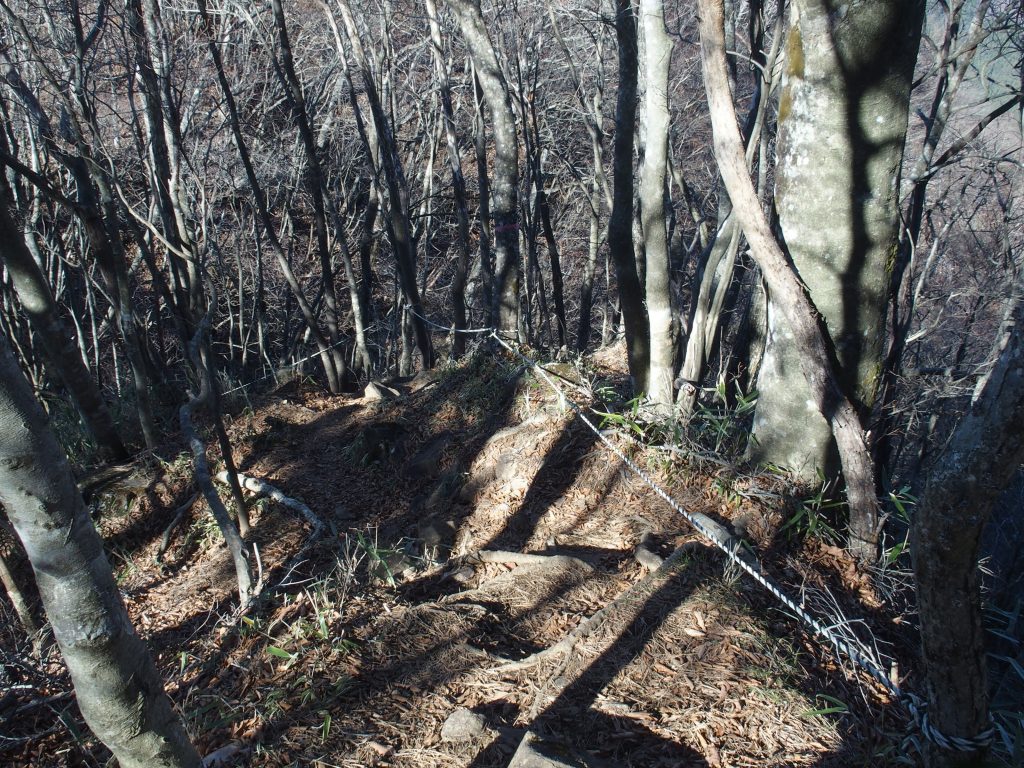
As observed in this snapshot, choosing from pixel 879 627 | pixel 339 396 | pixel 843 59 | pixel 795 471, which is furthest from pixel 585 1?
pixel 879 627

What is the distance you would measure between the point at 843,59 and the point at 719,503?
100 inches

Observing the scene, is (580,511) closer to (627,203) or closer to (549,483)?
(549,483)

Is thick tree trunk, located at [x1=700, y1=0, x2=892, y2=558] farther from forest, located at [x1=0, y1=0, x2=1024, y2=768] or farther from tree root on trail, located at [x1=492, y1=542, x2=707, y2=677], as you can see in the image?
tree root on trail, located at [x1=492, y1=542, x2=707, y2=677]

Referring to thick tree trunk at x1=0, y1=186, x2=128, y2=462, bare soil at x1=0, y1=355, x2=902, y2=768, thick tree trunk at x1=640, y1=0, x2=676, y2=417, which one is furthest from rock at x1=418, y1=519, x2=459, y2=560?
thick tree trunk at x1=0, y1=186, x2=128, y2=462

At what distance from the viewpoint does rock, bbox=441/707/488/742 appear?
9.23 feet

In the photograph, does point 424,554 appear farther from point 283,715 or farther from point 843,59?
point 843,59

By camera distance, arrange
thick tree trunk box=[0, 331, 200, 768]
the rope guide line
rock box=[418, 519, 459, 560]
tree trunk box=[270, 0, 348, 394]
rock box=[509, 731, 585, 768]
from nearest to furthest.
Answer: thick tree trunk box=[0, 331, 200, 768] < the rope guide line < rock box=[509, 731, 585, 768] < rock box=[418, 519, 459, 560] < tree trunk box=[270, 0, 348, 394]

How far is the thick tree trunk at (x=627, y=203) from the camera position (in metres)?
5.14

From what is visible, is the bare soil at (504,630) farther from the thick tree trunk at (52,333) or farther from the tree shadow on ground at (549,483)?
the thick tree trunk at (52,333)

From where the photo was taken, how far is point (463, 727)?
112 inches

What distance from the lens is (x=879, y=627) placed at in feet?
11.3

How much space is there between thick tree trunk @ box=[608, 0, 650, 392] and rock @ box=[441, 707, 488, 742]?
3.29 m

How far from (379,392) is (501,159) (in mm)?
2761

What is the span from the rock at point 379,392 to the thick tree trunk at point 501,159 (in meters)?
1.36
